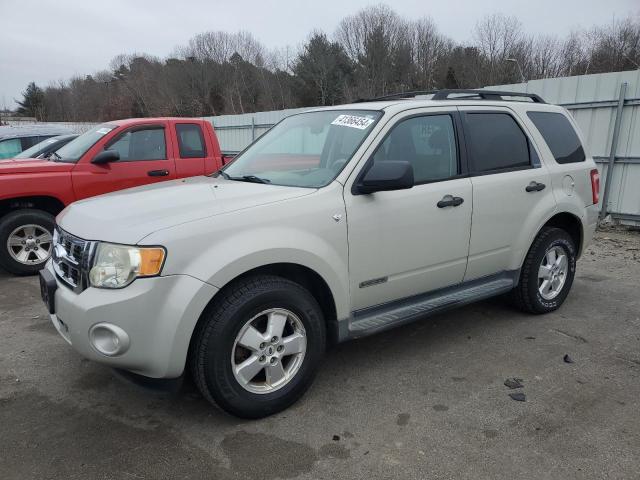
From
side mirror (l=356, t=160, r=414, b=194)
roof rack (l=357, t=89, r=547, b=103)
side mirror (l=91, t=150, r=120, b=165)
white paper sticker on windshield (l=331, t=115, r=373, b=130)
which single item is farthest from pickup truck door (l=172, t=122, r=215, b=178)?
side mirror (l=356, t=160, r=414, b=194)

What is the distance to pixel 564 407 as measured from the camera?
300cm

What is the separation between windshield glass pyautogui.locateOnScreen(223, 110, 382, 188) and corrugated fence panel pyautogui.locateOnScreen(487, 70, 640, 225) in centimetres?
620

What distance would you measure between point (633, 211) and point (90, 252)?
829 cm

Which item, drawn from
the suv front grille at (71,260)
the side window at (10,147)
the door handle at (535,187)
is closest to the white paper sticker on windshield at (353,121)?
the door handle at (535,187)

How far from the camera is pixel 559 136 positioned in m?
4.45

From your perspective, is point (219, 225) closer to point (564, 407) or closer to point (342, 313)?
point (342, 313)

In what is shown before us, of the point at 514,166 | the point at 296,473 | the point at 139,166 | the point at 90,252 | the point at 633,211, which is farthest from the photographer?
the point at 633,211

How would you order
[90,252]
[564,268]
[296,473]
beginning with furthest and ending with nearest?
1. [564,268]
2. [90,252]
3. [296,473]

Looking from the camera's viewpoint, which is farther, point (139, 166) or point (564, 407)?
point (139, 166)

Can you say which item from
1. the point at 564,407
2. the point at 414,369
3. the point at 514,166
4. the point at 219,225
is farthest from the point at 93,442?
the point at 514,166

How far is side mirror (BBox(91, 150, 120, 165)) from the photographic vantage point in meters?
6.00

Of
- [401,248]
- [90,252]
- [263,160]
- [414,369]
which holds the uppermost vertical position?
[263,160]

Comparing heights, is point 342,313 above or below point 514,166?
below

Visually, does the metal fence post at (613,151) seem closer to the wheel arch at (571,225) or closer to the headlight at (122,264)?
the wheel arch at (571,225)
